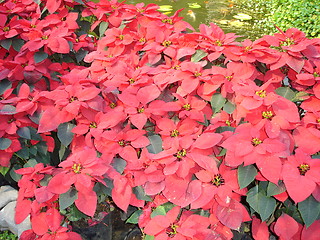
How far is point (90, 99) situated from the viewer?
1485 mm

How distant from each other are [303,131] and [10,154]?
1161 millimetres

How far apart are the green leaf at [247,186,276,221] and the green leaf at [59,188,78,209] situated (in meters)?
0.61

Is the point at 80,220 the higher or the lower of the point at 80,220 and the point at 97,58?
the lower

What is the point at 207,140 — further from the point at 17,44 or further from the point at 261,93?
the point at 17,44

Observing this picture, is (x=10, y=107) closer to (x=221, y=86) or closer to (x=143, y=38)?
(x=143, y=38)

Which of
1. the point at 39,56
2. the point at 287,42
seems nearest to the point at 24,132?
the point at 39,56

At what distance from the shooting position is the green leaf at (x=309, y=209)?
1.27m

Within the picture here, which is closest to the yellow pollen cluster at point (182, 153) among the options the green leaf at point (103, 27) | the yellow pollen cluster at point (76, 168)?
the yellow pollen cluster at point (76, 168)

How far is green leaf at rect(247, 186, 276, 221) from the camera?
1.31 m

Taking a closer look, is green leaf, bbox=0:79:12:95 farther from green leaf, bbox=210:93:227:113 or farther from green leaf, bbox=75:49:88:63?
green leaf, bbox=210:93:227:113

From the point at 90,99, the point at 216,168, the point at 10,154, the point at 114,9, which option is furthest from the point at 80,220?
the point at 114,9

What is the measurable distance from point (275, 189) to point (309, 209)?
126 mm

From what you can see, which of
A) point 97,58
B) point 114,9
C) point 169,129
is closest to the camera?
point 169,129

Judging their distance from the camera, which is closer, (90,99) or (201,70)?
(90,99)
